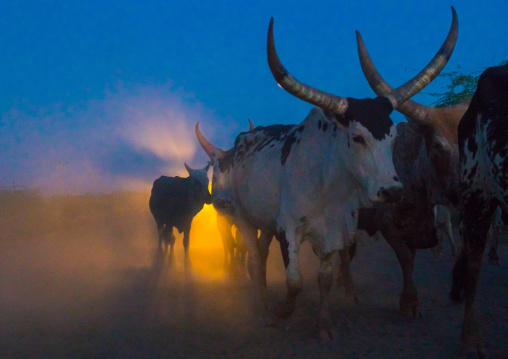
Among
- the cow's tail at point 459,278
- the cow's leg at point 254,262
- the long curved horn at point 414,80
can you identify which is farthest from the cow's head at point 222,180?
the cow's tail at point 459,278

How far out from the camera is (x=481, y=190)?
2.99m

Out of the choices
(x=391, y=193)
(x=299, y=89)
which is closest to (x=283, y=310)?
(x=391, y=193)

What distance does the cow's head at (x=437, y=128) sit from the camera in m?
3.90

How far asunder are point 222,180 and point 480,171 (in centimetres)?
341

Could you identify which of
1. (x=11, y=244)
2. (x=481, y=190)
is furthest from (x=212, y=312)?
(x=11, y=244)

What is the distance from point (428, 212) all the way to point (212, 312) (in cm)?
271

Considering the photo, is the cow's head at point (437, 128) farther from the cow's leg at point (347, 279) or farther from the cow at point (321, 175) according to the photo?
the cow's leg at point (347, 279)

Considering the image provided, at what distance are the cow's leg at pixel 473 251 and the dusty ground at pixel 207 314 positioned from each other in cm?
21

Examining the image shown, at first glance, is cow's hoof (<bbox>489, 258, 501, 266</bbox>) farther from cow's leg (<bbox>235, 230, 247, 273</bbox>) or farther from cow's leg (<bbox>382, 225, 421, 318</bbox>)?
cow's leg (<bbox>235, 230, 247, 273</bbox>)

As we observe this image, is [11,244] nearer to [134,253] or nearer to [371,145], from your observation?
[134,253]

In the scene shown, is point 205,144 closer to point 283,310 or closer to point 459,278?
point 283,310

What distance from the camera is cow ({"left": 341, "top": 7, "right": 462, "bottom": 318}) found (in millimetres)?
3969

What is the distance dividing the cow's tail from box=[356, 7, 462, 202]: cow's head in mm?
686

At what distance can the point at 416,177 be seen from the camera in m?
4.38
